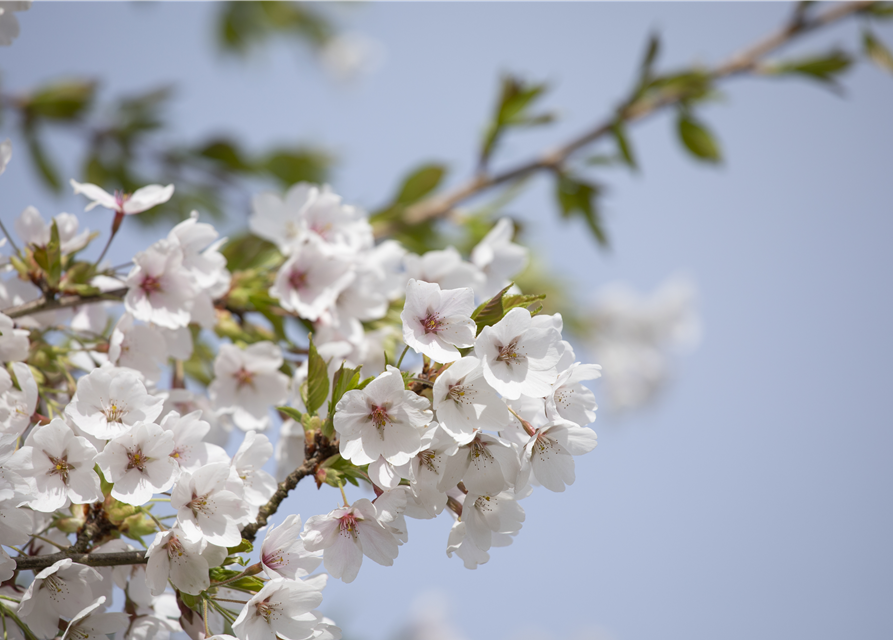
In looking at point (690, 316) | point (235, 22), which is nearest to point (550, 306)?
point (235, 22)

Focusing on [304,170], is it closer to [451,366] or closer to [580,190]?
[580,190]

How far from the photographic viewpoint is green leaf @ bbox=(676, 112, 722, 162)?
171 cm

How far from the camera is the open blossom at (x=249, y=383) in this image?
1005mm

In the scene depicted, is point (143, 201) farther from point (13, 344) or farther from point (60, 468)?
point (60, 468)

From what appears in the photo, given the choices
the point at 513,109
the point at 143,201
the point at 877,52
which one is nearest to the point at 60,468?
the point at 143,201

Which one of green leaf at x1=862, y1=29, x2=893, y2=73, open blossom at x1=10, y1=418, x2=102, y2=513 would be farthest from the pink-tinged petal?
green leaf at x1=862, y1=29, x2=893, y2=73

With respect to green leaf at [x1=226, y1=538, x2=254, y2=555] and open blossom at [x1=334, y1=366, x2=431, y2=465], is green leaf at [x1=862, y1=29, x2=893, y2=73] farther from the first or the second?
green leaf at [x1=226, y1=538, x2=254, y2=555]

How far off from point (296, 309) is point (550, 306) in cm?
111

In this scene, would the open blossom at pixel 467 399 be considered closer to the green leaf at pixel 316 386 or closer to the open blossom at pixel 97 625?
the green leaf at pixel 316 386

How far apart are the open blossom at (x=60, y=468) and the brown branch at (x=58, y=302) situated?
0.25m

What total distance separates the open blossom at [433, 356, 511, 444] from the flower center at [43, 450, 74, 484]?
456mm

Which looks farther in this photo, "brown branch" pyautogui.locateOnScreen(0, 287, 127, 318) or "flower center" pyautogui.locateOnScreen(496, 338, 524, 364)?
"brown branch" pyautogui.locateOnScreen(0, 287, 127, 318)

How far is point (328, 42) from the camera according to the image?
323 centimetres

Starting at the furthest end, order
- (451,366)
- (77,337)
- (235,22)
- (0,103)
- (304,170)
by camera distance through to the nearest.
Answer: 1. (235,22)
2. (304,170)
3. (0,103)
4. (77,337)
5. (451,366)
